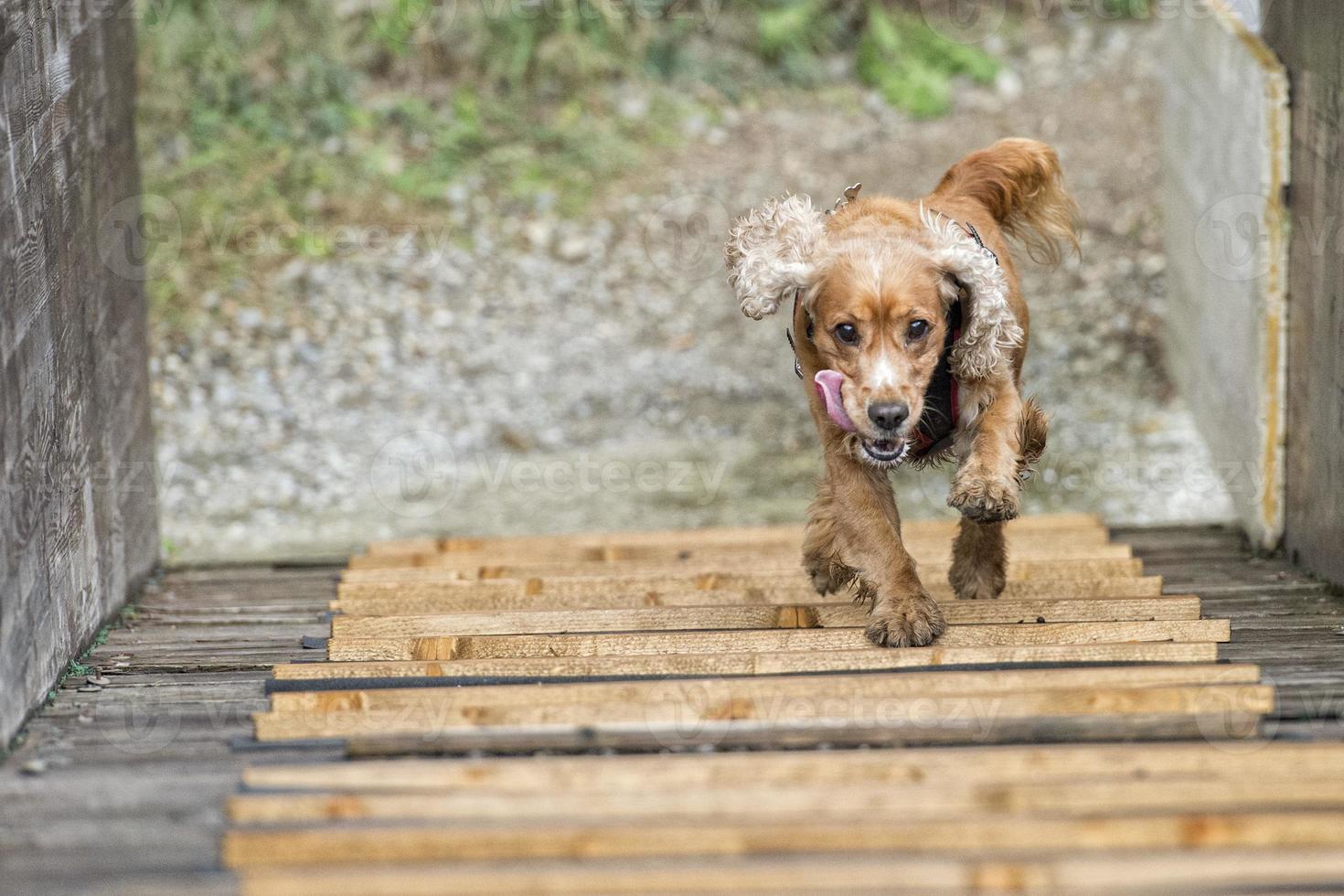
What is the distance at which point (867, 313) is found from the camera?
3.61 metres

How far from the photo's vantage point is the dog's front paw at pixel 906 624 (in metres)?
3.61

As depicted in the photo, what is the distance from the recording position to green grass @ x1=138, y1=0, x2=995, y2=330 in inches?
360

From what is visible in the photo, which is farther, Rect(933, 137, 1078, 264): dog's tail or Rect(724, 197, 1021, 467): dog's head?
Rect(933, 137, 1078, 264): dog's tail

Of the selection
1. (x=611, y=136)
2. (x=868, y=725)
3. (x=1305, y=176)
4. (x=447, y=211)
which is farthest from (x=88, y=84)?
(x=611, y=136)

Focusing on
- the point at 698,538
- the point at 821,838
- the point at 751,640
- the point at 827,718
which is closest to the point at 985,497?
the point at 751,640

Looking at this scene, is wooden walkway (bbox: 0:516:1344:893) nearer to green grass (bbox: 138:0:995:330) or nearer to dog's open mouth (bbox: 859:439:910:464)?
dog's open mouth (bbox: 859:439:910:464)

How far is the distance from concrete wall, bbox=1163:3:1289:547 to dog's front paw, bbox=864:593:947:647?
80.6 inches

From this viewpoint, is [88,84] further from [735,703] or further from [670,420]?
[670,420]

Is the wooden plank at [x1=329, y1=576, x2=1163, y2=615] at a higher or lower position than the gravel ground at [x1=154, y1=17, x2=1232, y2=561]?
lower

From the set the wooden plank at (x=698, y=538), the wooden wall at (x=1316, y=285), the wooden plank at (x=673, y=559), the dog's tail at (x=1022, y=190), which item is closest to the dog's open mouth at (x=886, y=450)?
the dog's tail at (x=1022, y=190)

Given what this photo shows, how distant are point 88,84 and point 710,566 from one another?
2.39 m

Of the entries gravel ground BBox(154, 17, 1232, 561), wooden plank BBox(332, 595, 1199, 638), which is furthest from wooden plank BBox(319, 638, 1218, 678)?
gravel ground BBox(154, 17, 1232, 561)

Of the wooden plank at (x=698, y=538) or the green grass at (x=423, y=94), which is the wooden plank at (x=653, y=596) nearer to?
the wooden plank at (x=698, y=538)

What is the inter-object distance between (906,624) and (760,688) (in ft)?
2.13
